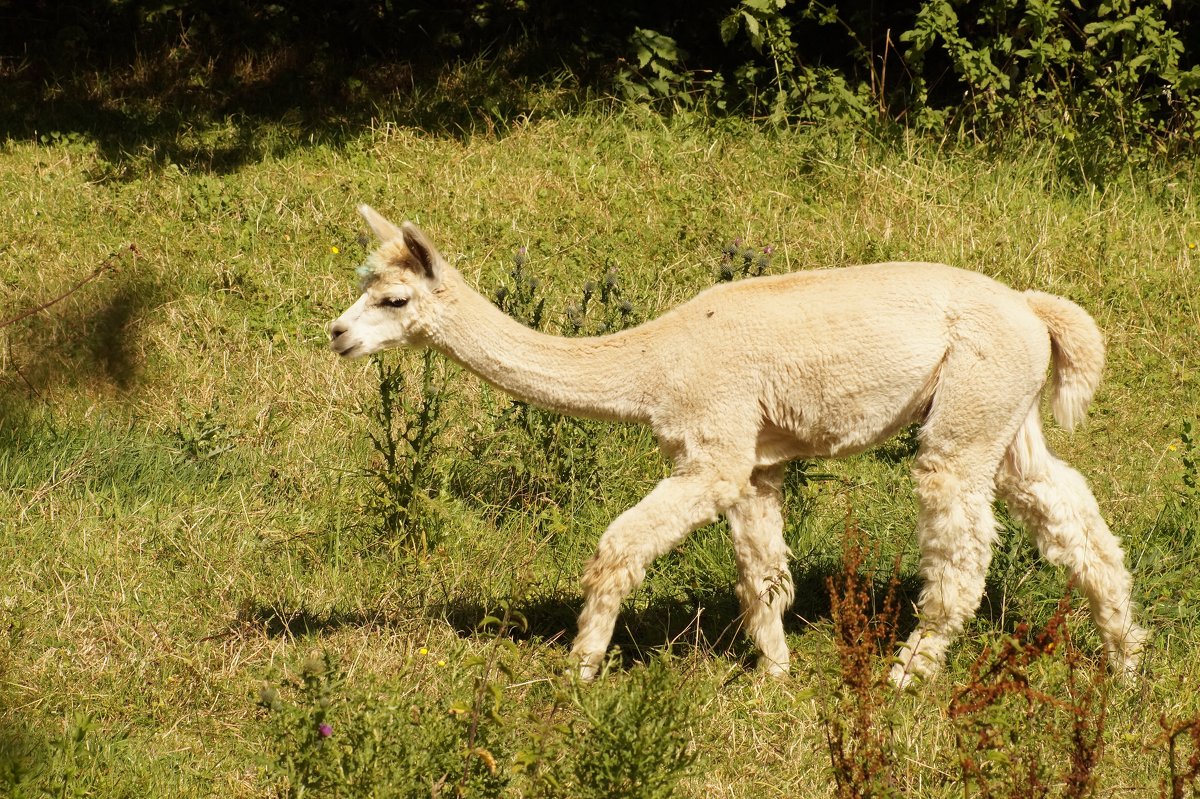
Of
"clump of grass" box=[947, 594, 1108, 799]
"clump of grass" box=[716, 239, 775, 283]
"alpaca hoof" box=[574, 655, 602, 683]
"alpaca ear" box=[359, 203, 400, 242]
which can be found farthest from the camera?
"clump of grass" box=[716, 239, 775, 283]

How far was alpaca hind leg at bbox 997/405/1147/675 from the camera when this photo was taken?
17.7 ft

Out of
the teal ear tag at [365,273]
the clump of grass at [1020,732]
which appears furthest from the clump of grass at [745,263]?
the clump of grass at [1020,732]

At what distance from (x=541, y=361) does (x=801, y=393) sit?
105 centimetres

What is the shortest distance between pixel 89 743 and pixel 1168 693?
3.99m

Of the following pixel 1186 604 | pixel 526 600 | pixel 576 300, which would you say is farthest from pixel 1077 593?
pixel 576 300

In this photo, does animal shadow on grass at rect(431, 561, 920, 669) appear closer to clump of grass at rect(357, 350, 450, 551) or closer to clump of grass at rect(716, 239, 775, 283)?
clump of grass at rect(357, 350, 450, 551)

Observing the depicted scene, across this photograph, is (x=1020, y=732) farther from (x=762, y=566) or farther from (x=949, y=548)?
(x=762, y=566)

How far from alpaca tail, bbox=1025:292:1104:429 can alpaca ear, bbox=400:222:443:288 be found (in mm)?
2447

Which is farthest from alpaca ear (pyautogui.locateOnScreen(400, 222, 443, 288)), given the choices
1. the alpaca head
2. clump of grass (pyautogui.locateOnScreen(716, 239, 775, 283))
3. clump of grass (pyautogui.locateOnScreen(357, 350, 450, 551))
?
clump of grass (pyautogui.locateOnScreen(716, 239, 775, 283))

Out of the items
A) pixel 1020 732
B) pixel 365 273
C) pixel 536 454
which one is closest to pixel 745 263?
pixel 536 454

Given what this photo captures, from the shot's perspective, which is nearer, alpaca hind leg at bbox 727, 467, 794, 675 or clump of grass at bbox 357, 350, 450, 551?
alpaca hind leg at bbox 727, 467, 794, 675

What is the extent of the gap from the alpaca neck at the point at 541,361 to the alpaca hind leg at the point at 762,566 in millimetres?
597

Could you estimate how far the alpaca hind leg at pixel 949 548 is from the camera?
5273mm

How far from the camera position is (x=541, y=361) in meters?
5.35
